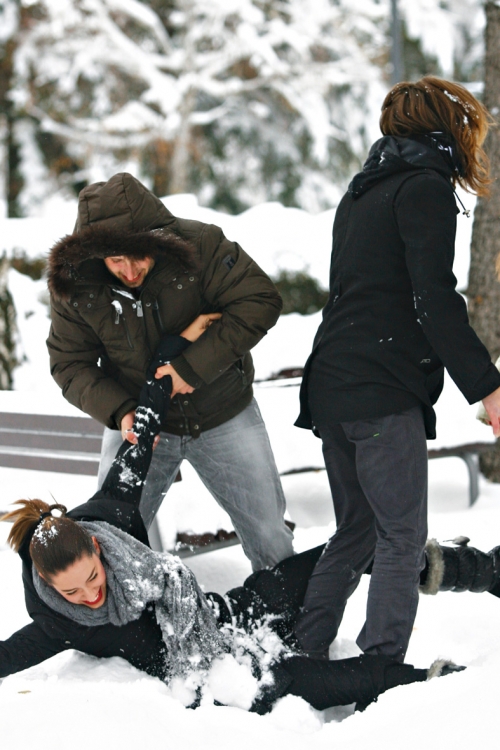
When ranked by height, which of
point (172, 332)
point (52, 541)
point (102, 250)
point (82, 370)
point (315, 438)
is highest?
point (102, 250)

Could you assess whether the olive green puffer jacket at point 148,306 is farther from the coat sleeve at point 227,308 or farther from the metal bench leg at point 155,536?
the metal bench leg at point 155,536

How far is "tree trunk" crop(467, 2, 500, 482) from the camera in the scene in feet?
17.2

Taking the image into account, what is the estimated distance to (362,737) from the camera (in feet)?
7.04

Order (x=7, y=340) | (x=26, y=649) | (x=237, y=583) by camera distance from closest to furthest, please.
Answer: (x=26, y=649), (x=237, y=583), (x=7, y=340)

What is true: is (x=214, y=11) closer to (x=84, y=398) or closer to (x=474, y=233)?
(x=474, y=233)

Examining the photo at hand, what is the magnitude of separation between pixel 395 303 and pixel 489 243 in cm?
281

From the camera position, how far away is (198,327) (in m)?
3.14

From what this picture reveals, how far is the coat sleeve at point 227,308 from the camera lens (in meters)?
3.07

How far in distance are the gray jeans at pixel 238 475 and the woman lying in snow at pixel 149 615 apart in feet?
0.63

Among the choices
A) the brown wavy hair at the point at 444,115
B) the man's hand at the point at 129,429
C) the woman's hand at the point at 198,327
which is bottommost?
the man's hand at the point at 129,429

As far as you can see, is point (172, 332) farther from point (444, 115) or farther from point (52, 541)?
point (444, 115)

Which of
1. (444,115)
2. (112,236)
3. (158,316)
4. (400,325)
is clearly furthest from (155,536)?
(444,115)

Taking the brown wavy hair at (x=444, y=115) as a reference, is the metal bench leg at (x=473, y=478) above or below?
below

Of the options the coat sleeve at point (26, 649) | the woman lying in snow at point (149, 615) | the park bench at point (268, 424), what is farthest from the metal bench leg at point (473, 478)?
the coat sleeve at point (26, 649)
